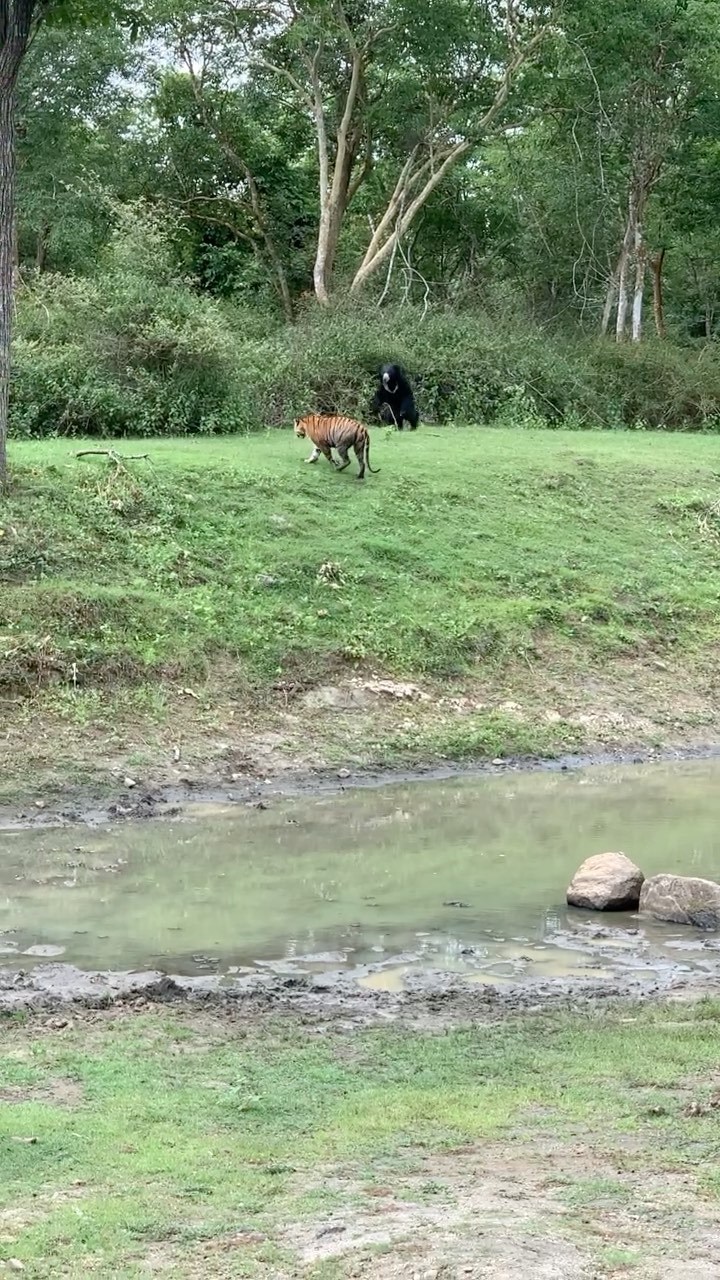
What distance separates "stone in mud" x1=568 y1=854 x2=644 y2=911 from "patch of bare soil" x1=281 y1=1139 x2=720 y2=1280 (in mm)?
4124

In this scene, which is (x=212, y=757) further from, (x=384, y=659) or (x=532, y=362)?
(x=532, y=362)

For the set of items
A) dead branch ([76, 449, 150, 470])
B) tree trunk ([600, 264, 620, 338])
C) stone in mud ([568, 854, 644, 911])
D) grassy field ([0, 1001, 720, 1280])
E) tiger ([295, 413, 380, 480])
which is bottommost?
stone in mud ([568, 854, 644, 911])

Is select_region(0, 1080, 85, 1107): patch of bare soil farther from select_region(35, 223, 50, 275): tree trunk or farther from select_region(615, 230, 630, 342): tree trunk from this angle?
select_region(35, 223, 50, 275): tree trunk

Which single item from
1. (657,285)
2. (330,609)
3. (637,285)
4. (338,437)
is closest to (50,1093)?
(330,609)

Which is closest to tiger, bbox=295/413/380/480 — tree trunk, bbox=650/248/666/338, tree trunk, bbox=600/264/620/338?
tree trunk, bbox=600/264/620/338

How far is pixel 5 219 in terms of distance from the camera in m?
14.1

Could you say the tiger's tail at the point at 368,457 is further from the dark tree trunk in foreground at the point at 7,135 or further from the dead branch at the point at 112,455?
the dark tree trunk in foreground at the point at 7,135

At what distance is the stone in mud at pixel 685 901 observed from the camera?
860 cm

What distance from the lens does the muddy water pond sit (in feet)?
26.2

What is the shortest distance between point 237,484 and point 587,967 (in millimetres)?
9485

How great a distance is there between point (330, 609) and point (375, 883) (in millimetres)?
5196

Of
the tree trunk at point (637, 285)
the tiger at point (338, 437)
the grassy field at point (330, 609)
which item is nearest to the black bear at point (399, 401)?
the grassy field at point (330, 609)

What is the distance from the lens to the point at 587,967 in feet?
25.8

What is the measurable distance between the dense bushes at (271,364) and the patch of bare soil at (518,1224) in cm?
1571
